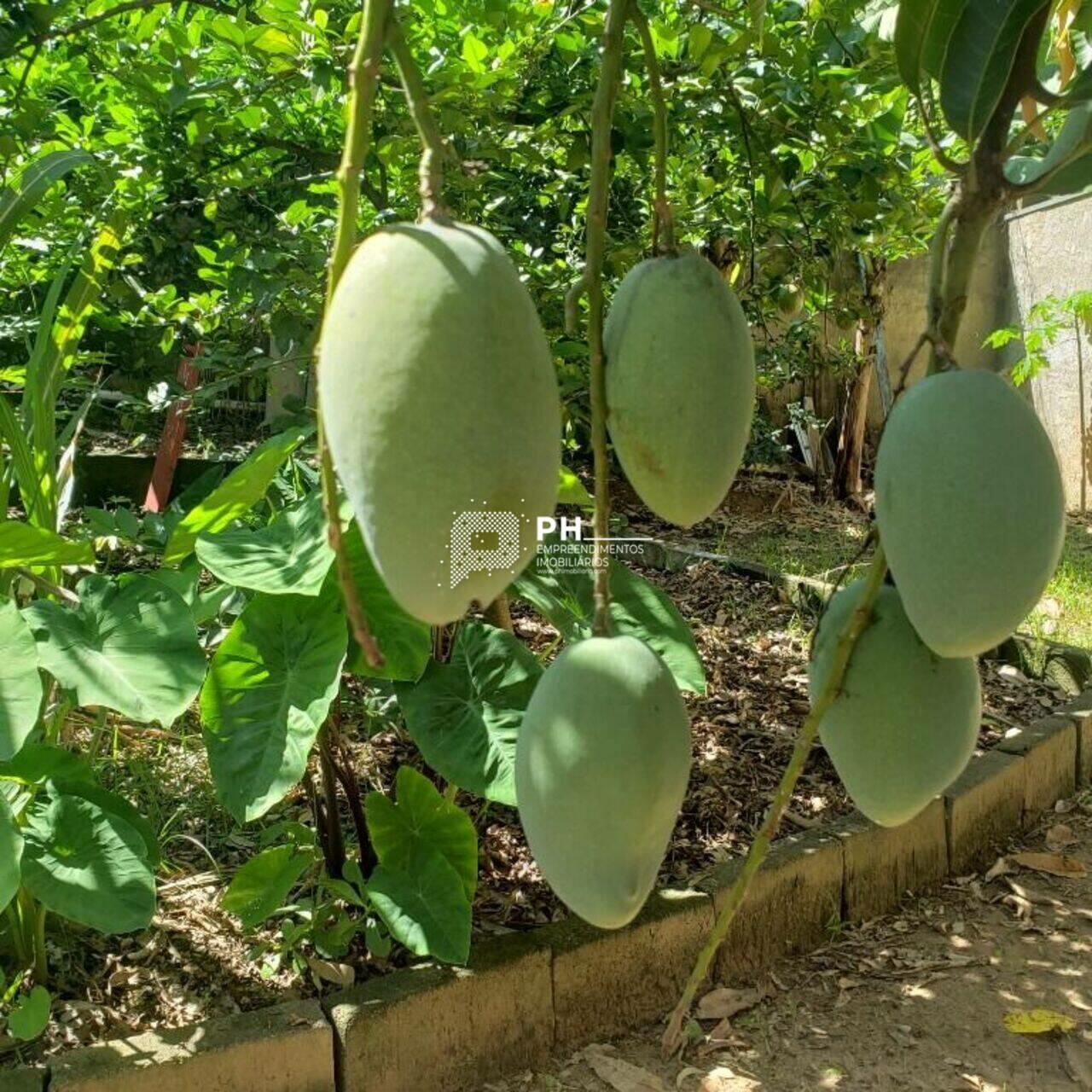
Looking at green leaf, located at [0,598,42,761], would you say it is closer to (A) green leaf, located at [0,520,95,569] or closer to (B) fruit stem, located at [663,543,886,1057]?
(A) green leaf, located at [0,520,95,569]

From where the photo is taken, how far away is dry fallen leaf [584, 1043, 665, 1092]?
64.9 inches

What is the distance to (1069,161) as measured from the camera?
52 centimetres

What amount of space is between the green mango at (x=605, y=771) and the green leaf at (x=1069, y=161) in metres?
0.29

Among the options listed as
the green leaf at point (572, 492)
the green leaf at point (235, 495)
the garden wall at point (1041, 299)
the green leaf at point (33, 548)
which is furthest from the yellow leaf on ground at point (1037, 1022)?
the garden wall at point (1041, 299)

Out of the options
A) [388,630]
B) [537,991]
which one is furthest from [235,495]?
[537,991]

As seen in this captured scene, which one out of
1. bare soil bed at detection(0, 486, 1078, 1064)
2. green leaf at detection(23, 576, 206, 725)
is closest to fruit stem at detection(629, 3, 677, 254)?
green leaf at detection(23, 576, 206, 725)

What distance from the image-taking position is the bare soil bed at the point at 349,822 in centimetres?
163

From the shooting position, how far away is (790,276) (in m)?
2.42

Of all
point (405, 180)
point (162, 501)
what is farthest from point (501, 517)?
point (162, 501)

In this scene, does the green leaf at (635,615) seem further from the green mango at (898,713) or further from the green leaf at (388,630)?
the green mango at (898,713)

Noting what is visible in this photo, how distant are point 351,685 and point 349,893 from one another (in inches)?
23.6

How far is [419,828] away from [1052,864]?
4.54ft

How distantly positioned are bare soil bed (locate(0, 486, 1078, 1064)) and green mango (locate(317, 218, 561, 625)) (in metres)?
1.43

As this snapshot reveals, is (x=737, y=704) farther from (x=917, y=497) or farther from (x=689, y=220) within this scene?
(x=917, y=497)
